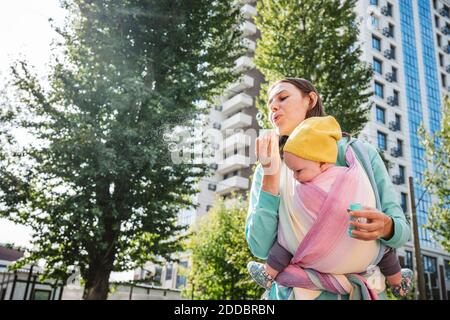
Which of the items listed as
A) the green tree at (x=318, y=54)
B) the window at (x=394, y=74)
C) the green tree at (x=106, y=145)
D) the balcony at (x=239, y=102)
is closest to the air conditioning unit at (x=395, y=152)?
the window at (x=394, y=74)

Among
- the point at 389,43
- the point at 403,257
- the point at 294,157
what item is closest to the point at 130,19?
the point at 294,157

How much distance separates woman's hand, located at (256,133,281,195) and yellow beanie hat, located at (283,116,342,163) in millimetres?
62

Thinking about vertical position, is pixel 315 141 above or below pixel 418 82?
below

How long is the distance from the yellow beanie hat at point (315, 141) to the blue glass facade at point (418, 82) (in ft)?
94.0

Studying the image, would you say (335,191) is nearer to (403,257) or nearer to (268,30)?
(268,30)

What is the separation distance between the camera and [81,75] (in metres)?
7.54

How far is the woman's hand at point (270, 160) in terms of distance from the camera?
48.6 inches

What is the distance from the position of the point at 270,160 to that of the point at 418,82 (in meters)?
34.7

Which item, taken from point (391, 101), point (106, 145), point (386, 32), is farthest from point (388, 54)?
point (106, 145)

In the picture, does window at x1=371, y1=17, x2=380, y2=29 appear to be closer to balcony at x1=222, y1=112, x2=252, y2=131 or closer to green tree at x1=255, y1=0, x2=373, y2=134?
balcony at x1=222, y1=112, x2=252, y2=131

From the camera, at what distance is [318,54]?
32.8 feet

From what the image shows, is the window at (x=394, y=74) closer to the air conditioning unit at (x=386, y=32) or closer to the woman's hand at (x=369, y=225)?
the air conditioning unit at (x=386, y=32)

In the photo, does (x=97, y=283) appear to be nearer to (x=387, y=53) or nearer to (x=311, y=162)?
(x=311, y=162)

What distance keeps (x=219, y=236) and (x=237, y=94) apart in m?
20.9
